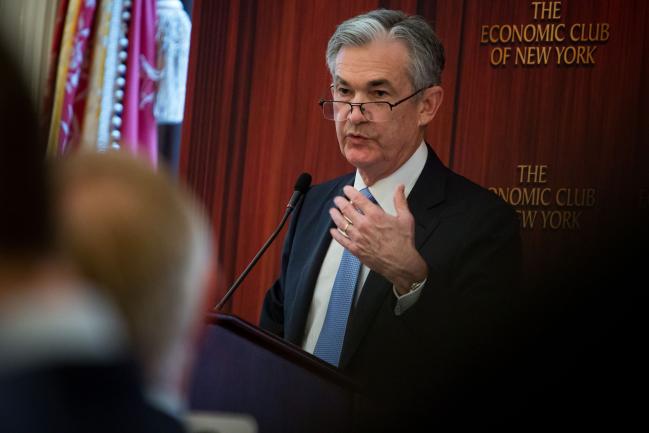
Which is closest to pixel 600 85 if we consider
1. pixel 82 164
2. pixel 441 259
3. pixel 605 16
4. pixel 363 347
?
pixel 605 16

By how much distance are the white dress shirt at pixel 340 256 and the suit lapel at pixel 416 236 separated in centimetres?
4

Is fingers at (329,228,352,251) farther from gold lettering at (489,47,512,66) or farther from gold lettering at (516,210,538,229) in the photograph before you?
gold lettering at (489,47,512,66)

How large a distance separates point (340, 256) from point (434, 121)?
4.17 ft

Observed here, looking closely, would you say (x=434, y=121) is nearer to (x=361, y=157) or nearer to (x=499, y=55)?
(x=499, y=55)

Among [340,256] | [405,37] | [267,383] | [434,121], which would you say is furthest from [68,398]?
[434,121]

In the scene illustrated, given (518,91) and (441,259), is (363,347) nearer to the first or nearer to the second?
(441,259)

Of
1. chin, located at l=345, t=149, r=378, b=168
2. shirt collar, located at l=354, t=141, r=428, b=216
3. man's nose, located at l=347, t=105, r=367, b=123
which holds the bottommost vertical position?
shirt collar, located at l=354, t=141, r=428, b=216

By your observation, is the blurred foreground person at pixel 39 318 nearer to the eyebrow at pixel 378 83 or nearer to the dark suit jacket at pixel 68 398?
the dark suit jacket at pixel 68 398

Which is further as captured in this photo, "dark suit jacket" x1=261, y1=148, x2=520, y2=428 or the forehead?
the forehead

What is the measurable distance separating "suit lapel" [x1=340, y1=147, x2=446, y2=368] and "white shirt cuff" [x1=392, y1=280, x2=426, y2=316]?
6 cm

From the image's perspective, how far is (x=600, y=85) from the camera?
14.9ft

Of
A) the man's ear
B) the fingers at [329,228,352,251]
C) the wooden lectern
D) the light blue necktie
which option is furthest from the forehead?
the wooden lectern

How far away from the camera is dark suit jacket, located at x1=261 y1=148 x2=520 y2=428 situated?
9.95ft

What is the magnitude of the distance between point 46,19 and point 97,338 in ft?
16.4
